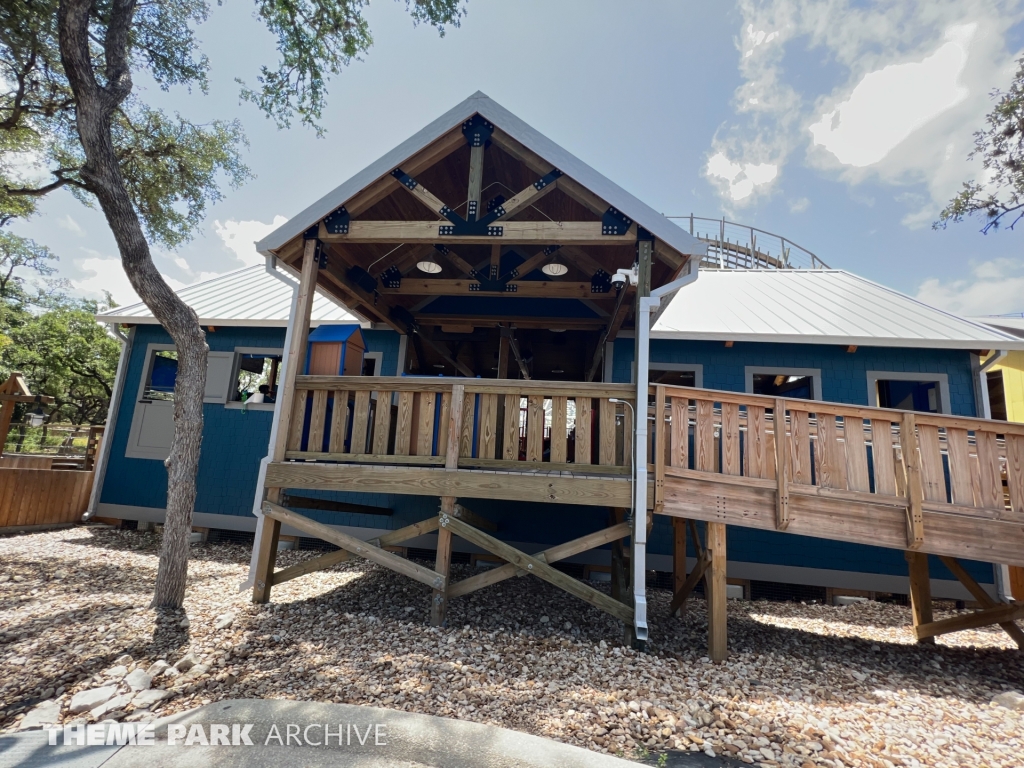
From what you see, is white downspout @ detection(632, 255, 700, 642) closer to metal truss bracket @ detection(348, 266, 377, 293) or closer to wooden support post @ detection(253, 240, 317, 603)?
wooden support post @ detection(253, 240, 317, 603)

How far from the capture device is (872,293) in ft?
29.3

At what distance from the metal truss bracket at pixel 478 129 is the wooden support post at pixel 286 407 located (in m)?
2.06

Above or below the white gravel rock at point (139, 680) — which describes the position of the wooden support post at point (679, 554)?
above

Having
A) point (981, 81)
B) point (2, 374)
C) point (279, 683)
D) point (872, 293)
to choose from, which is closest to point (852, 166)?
point (981, 81)

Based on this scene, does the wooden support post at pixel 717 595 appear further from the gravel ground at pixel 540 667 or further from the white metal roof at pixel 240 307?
the white metal roof at pixel 240 307

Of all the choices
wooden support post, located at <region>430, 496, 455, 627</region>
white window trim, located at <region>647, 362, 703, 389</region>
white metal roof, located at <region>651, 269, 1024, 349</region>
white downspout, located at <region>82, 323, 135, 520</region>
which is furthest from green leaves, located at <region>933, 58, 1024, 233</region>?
white downspout, located at <region>82, 323, 135, 520</region>

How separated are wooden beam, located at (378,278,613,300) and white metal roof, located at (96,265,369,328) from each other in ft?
4.25

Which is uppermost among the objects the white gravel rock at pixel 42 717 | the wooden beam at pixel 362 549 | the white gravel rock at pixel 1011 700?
the wooden beam at pixel 362 549

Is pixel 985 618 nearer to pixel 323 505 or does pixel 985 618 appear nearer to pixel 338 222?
pixel 323 505

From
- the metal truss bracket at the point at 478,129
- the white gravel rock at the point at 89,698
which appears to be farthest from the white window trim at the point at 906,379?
the white gravel rock at the point at 89,698

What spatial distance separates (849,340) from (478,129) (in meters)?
5.73

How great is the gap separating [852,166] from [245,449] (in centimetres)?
2255

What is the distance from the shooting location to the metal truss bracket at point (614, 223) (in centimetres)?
489

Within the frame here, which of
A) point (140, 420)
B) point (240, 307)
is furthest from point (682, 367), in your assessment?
point (140, 420)
